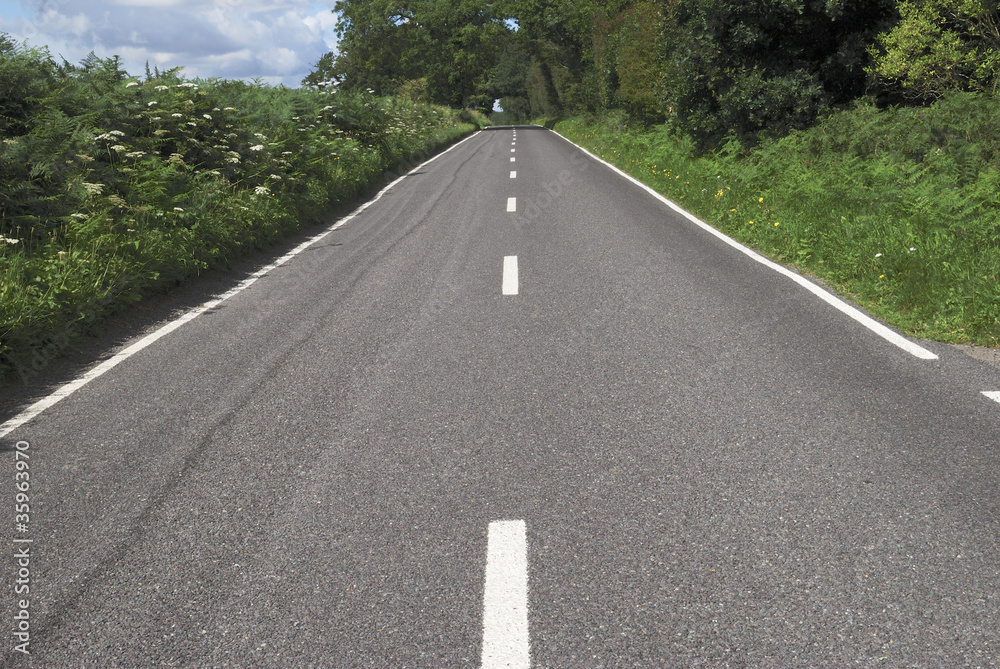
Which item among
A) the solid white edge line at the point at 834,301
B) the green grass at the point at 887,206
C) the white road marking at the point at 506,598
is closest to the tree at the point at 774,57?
the green grass at the point at 887,206

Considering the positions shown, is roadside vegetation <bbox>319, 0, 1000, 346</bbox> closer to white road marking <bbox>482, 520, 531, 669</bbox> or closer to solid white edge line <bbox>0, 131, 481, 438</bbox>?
white road marking <bbox>482, 520, 531, 669</bbox>

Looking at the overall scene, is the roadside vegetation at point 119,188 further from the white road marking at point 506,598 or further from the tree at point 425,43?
the tree at point 425,43

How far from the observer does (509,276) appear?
884 centimetres

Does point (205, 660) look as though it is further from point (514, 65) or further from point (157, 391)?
point (514, 65)

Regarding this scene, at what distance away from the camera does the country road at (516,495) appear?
2.75 meters

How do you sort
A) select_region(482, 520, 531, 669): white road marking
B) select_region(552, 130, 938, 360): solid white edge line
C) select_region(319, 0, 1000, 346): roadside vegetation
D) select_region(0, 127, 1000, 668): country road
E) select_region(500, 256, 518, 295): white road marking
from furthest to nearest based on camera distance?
select_region(500, 256, 518, 295): white road marking, select_region(319, 0, 1000, 346): roadside vegetation, select_region(552, 130, 938, 360): solid white edge line, select_region(0, 127, 1000, 668): country road, select_region(482, 520, 531, 669): white road marking

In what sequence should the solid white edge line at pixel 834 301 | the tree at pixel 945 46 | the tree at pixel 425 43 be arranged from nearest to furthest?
the solid white edge line at pixel 834 301, the tree at pixel 945 46, the tree at pixel 425 43

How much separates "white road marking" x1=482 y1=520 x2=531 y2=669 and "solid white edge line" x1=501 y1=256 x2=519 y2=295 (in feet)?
16.0

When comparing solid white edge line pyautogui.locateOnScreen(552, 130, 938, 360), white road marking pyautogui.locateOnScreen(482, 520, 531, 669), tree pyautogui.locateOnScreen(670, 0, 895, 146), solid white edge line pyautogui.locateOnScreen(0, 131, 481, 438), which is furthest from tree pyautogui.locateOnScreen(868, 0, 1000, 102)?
white road marking pyautogui.locateOnScreen(482, 520, 531, 669)

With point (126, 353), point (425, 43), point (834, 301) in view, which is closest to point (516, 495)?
point (126, 353)

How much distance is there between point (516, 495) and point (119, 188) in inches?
337

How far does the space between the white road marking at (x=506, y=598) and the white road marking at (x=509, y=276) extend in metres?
4.88

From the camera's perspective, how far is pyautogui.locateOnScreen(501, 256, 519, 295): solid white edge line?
Answer: 8148 millimetres

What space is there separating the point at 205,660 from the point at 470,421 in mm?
2291
